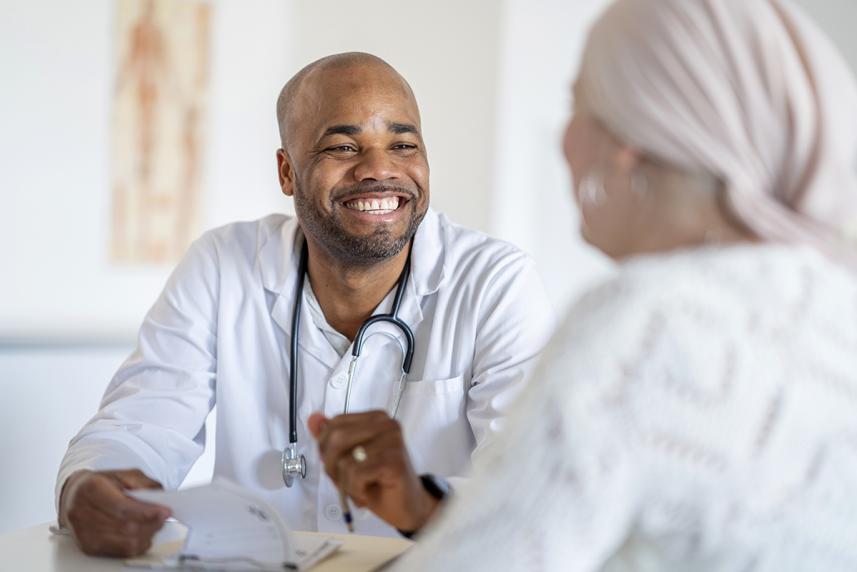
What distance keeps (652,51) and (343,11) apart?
10.8 feet

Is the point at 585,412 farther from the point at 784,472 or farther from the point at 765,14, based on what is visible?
the point at 765,14

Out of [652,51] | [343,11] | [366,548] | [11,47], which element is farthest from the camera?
[343,11]

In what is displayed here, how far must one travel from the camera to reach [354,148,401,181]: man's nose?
207cm

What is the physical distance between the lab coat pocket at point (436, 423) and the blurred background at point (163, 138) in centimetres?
42

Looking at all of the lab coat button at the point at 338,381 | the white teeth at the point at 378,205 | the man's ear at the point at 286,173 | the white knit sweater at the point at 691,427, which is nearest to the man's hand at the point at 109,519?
the lab coat button at the point at 338,381

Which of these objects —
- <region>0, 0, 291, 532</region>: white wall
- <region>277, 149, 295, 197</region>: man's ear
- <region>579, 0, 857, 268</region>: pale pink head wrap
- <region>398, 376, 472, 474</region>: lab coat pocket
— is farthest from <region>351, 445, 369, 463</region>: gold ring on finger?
<region>0, 0, 291, 532</region>: white wall

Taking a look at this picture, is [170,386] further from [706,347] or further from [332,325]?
[706,347]

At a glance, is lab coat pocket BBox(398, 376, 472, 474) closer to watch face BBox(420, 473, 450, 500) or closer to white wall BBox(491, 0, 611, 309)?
watch face BBox(420, 473, 450, 500)

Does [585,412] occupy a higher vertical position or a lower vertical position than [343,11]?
lower

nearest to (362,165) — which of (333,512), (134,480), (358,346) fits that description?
(358,346)

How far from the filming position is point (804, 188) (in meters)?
0.93

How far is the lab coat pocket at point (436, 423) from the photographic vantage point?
1.92 m

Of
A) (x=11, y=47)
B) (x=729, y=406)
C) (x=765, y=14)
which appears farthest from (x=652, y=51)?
(x=11, y=47)

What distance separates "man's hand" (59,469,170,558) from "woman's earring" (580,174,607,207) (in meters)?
0.66
